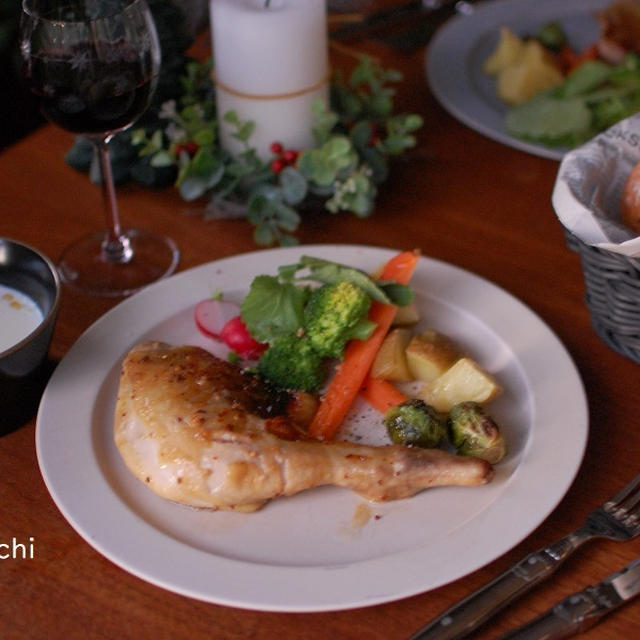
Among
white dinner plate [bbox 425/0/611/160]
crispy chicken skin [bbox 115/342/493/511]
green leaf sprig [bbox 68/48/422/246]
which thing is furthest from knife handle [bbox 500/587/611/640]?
white dinner plate [bbox 425/0/611/160]

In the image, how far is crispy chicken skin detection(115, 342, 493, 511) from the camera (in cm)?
115

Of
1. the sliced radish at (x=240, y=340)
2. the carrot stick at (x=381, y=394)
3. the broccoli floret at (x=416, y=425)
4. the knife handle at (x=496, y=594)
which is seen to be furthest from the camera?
the sliced radish at (x=240, y=340)

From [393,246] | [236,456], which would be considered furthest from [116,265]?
[236,456]

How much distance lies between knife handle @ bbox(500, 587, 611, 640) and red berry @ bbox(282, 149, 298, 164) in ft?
3.41

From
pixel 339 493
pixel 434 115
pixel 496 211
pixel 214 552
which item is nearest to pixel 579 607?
pixel 339 493

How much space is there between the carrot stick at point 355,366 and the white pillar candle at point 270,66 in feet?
1.51

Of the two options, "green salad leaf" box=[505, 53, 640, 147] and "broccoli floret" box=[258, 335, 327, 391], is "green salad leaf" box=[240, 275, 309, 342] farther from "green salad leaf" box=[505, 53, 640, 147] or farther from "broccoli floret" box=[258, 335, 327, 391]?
"green salad leaf" box=[505, 53, 640, 147]

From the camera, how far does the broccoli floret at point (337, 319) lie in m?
1.40

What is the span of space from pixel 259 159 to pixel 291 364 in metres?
0.56

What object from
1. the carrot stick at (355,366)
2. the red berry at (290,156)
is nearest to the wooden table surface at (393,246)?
the red berry at (290,156)

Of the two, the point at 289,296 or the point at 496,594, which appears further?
the point at 289,296

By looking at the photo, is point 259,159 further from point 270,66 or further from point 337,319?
point 337,319

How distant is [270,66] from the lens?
1749 mm

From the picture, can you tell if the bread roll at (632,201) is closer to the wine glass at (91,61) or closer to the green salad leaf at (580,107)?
the green salad leaf at (580,107)
